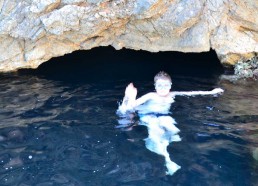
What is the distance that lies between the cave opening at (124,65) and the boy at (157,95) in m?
1.62

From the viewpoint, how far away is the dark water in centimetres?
538

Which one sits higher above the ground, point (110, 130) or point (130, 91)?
point (130, 91)

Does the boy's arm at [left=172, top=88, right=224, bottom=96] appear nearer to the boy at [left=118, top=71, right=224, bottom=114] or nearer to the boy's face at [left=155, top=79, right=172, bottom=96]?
the boy at [left=118, top=71, right=224, bottom=114]

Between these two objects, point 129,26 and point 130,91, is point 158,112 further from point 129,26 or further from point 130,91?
point 129,26

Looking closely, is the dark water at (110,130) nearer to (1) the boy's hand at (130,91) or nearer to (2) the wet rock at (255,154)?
(2) the wet rock at (255,154)

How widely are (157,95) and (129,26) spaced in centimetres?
172

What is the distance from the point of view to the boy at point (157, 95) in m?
6.90

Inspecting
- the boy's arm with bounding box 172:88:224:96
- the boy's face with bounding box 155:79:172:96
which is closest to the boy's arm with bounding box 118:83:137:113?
the boy's face with bounding box 155:79:172:96

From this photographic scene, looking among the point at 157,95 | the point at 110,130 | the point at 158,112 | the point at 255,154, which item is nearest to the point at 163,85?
the point at 157,95

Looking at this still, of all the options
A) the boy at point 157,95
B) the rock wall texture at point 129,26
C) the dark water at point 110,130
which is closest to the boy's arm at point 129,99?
the boy at point 157,95

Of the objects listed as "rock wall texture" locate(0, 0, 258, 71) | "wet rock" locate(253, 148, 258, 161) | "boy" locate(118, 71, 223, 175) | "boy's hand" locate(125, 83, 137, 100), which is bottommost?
"wet rock" locate(253, 148, 258, 161)

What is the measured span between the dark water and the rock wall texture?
2.89 feet

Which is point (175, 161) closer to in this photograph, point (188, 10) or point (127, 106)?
point (127, 106)

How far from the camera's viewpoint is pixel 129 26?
7.94 m
